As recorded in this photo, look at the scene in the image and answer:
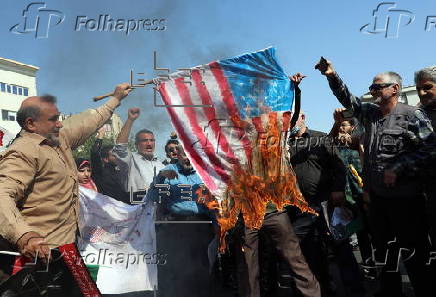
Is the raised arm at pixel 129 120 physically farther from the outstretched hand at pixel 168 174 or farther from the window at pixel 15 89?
the window at pixel 15 89

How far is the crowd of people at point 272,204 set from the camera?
303cm

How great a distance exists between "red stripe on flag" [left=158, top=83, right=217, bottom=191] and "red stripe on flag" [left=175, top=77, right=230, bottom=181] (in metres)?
0.09

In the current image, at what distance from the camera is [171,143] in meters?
4.70

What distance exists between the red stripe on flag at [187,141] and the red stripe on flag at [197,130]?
Result: 0.09 meters

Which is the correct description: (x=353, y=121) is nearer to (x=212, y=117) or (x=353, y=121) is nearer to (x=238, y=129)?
(x=238, y=129)

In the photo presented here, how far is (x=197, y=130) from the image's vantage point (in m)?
3.89

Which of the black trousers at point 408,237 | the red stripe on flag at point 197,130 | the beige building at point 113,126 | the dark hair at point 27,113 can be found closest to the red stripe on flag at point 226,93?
the red stripe on flag at point 197,130

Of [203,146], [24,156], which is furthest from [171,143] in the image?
[24,156]

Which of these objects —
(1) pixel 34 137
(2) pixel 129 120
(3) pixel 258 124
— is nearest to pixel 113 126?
(2) pixel 129 120

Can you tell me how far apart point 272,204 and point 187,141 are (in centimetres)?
94

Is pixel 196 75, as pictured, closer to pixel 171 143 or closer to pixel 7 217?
pixel 171 143

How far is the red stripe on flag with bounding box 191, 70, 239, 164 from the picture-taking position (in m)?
3.80

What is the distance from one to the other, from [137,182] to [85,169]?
623 millimetres

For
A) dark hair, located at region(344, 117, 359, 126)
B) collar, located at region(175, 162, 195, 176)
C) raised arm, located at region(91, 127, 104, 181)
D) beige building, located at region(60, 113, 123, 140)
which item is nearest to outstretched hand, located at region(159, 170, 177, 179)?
collar, located at region(175, 162, 195, 176)
